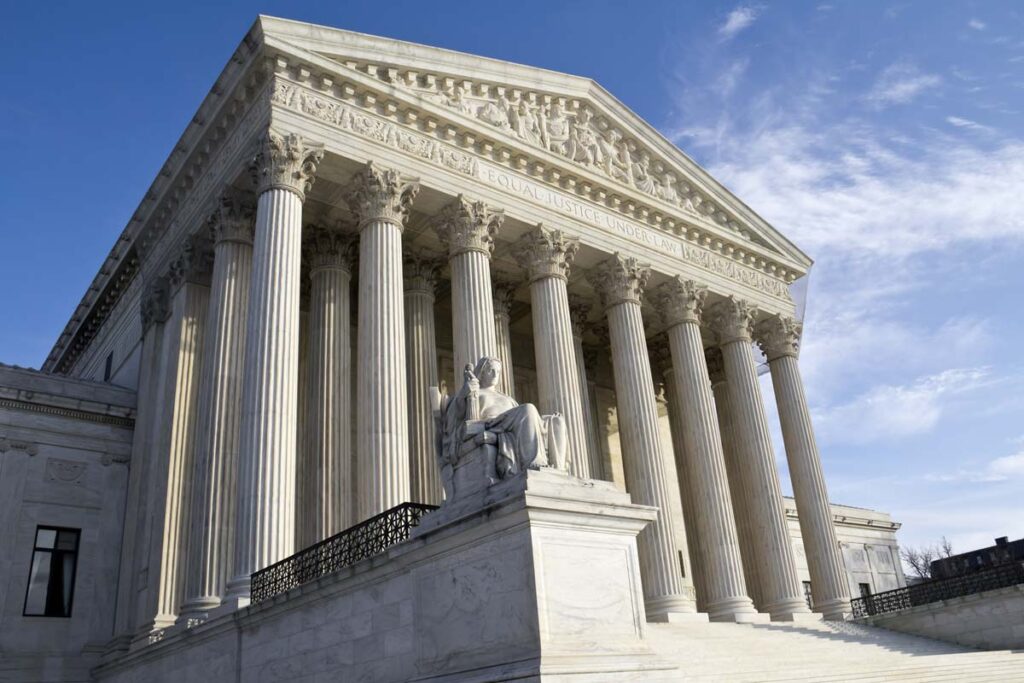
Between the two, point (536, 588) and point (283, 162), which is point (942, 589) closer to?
point (536, 588)

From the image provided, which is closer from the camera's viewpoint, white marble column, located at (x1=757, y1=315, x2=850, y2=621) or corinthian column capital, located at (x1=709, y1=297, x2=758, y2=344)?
white marble column, located at (x1=757, y1=315, x2=850, y2=621)

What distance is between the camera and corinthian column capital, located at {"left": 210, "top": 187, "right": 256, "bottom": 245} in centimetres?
Answer: 2189

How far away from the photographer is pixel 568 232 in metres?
25.7

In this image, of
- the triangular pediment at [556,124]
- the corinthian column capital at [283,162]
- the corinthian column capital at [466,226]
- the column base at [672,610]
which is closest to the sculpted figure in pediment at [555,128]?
the triangular pediment at [556,124]

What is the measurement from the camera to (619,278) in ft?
88.2

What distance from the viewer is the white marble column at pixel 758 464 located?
86.5ft

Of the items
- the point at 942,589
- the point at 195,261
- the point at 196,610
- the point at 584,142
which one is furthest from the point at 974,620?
the point at 195,261

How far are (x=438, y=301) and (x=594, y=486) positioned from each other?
19073 mm

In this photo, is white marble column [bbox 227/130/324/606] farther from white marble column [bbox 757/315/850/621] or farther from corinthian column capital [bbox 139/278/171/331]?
white marble column [bbox 757/315/850/621]

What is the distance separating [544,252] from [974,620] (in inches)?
629

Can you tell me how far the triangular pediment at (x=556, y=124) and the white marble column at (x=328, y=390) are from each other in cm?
480

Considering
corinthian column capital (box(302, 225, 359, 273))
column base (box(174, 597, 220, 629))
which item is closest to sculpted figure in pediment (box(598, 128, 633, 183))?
corinthian column capital (box(302, 225, 359, 273))

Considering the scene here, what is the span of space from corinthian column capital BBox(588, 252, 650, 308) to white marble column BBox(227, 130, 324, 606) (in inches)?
Answer: 406

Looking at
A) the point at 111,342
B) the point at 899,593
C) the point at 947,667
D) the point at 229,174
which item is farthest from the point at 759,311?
the point at 111,342
